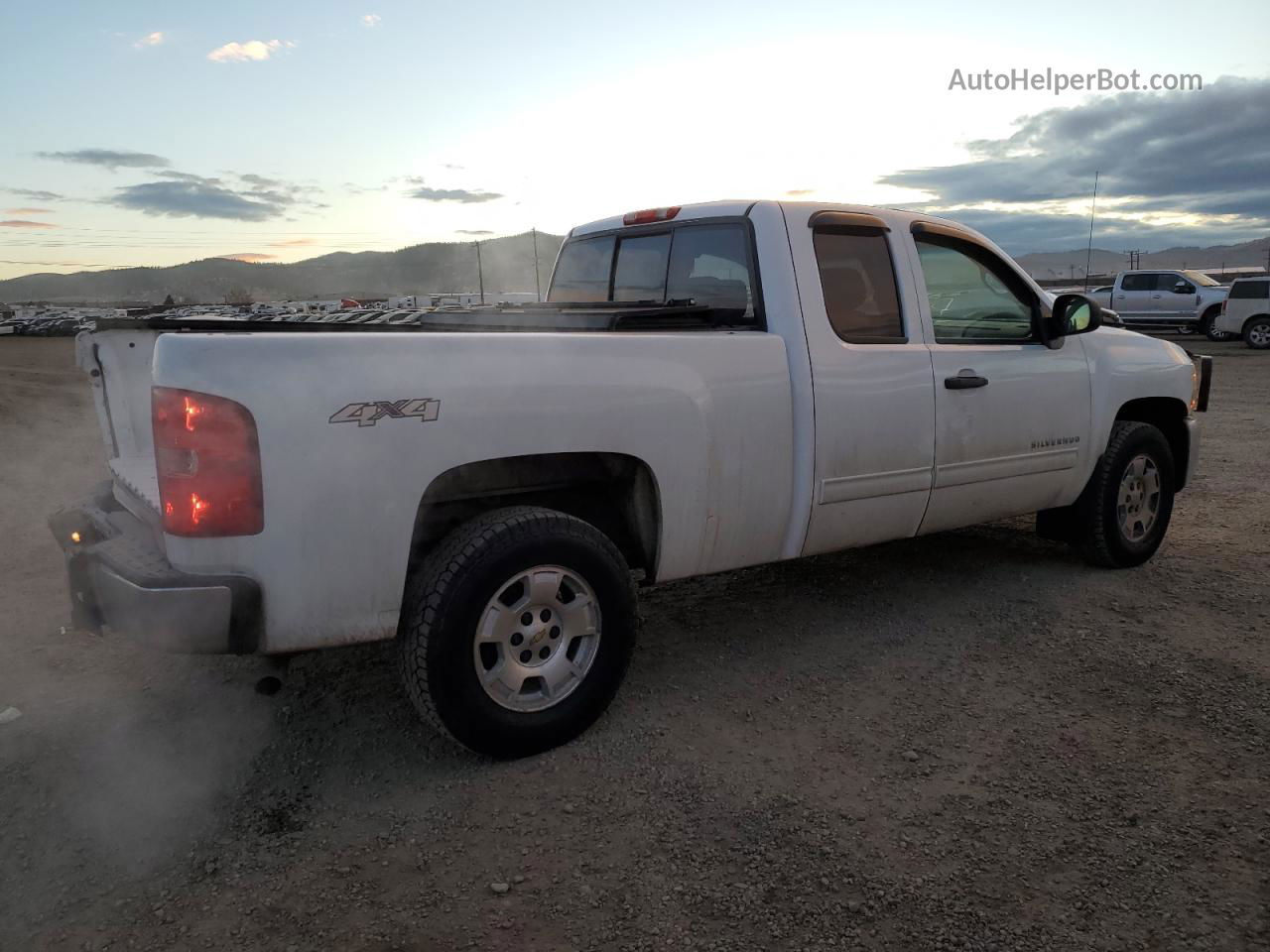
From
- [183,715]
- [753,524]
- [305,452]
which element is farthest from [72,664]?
[753,524]

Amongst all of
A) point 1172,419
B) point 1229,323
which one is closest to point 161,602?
point 1172,419

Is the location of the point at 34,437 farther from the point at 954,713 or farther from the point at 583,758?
the point at 954,713

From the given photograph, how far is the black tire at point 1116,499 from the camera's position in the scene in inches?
207

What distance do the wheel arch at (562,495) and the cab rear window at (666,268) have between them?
3.19 ft

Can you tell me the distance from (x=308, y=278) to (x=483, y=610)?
172786mm

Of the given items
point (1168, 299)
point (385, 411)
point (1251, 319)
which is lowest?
point (1251, 319)

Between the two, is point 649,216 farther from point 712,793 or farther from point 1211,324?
point 1211,324

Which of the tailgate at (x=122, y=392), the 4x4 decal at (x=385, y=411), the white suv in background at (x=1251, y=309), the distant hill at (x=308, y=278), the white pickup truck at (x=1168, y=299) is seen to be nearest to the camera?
the 4x4 decal at (x=385, y=411)

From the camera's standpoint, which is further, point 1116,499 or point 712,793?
point 1116,499

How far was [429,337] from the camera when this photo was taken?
3031mm

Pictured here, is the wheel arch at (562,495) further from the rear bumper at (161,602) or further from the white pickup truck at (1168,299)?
the white pickup truck at (1168,299)

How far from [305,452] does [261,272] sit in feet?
574

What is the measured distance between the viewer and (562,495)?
3771mm

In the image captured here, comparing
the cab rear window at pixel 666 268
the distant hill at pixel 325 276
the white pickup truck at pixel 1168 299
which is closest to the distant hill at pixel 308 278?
the distant hill at pixel 325 276
